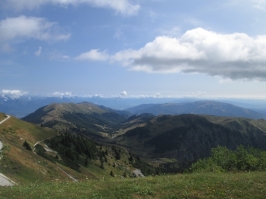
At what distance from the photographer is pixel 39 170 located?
6072 centimetres

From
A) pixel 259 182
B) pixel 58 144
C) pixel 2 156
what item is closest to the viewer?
pixel 259 182

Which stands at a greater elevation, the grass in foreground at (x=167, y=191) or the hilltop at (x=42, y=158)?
the grass in foreground at (x=167, y=191)

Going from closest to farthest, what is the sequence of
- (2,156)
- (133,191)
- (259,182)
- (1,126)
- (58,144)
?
(133,191)
(259,182)
(2,156)
(1,126)
(58,144)

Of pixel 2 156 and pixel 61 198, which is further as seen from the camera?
pixel 2 156

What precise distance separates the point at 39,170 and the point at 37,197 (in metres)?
45.7

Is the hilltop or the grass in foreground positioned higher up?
the grass in foreground

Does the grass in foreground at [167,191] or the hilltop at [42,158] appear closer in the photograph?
the grass in foreground at [167,191]

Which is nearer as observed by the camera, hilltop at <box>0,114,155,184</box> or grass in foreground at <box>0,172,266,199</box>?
grass in foreground at <box>0,172,266,199</box>

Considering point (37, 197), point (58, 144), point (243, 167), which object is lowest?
point (58, 144)

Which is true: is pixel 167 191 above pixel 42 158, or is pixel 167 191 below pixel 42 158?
above

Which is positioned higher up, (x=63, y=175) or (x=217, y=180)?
(x=217, y=180)

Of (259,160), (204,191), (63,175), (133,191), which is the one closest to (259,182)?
(204,191)

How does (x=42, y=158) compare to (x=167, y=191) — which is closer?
(x=167, y=191)

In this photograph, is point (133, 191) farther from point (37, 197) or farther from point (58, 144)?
point (58, 144)
